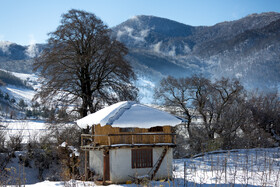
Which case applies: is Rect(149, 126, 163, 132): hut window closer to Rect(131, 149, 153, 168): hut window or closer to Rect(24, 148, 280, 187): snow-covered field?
Rect(131, 149, 153, 168): hut window

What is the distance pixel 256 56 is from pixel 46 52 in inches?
6557

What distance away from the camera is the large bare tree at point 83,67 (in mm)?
27344

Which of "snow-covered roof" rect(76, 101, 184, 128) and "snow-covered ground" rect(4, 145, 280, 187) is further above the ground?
"snow-covered roof" rect(76, 101, 184, 128)

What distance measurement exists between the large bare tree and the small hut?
7.07 metres

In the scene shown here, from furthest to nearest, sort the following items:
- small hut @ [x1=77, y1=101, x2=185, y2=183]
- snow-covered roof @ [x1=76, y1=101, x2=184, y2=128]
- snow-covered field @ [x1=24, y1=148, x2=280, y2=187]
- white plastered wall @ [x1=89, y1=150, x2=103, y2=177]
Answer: white plastered wall @ [x1=89, y1=150, x2=103, y2=177] → small hut @ [x1=77, y1=101, x2=185, y2=183] → snow-covered roof @ [x1=76, y1=101, x2=184, y2=128] → snow-covered field @ [x1=24, y1=148, x2=280, y2=187]

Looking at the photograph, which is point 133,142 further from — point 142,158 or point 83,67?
point 83,67

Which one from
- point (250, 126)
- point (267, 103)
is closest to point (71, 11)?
point (250, 126)

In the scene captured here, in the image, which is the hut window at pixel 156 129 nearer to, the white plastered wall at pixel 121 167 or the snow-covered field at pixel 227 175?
the white plastered wall at pixel 121 167

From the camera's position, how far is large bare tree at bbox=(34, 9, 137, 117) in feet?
89.7

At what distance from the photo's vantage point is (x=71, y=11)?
27.9m

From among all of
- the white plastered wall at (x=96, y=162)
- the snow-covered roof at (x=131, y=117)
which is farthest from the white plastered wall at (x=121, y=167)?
the white plastered wall at (x=96, y=162)

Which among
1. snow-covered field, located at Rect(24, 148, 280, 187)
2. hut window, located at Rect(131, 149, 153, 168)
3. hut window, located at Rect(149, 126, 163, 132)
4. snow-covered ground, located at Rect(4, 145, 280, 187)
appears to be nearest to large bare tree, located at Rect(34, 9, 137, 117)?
hut window, located at Rect(149, 126, 163, 132)

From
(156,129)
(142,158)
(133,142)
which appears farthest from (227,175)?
(133,142)

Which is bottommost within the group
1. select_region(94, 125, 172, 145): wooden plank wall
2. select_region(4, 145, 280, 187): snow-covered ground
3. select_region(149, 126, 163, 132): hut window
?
select_region(4, 145, 280, 187): snow-covered ground
